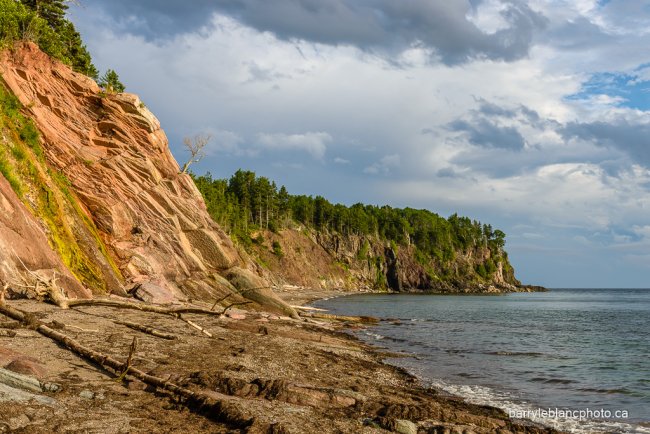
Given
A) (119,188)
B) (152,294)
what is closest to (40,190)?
(152,294)

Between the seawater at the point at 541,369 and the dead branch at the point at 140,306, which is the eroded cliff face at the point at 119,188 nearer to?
the dead branch at the point at 140,306

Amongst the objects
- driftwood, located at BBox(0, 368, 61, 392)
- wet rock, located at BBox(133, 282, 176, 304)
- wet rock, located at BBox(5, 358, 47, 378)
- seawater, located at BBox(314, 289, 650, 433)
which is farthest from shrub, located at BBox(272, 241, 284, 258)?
driftwood, located at BBox(0, 368, 61, 392)

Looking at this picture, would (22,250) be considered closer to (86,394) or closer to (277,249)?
(86,394)

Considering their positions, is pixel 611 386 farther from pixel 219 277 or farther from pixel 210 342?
pixel 219 277

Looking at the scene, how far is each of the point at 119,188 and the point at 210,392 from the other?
30.8 metres

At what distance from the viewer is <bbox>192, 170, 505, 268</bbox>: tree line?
114m

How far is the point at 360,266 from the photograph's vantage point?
153 m

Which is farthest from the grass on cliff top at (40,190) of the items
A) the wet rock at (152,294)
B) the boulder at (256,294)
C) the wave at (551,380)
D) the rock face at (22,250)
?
the wave at (551,380)

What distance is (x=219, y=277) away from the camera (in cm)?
4022

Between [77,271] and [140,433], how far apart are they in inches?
837

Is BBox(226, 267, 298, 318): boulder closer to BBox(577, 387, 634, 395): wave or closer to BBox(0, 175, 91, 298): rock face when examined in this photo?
BBox(0, 175, 91, 298): rock face

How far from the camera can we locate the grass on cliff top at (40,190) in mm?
24703

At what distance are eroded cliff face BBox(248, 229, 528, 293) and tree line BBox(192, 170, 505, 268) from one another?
381 centimetres

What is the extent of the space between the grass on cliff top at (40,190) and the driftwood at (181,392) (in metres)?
13.4
